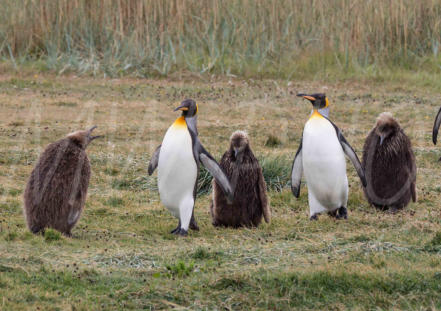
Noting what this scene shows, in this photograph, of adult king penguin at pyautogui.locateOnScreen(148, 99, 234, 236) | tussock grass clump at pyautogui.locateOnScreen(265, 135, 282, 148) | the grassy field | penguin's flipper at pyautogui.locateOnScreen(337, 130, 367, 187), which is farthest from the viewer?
tussock grass clump at pyautogui.locateOnScreen(265, 135, 282, 148)

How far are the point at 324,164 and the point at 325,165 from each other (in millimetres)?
13

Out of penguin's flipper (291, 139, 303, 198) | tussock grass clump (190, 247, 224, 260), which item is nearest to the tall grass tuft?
penguin's flipper (291, 139, 303, 198)

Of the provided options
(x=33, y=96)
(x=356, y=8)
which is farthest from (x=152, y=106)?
(x=356, y=8)

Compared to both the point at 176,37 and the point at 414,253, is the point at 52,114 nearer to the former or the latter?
the point at 176,37

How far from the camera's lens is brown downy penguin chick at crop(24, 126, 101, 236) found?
19.1 feet

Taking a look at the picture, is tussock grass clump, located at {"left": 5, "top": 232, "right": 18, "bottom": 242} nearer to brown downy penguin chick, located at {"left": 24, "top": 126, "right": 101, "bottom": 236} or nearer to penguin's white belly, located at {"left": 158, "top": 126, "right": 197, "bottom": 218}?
brown downy penguin chick, located at {"left": 24, "top": 126, "right": 101, "bottom": 236}

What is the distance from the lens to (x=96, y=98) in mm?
12336

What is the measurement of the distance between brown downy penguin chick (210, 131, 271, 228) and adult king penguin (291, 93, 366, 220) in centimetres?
57

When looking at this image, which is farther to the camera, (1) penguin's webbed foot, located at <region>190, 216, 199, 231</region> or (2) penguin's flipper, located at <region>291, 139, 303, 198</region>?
(2) penguin's flipper, located at <region>291, 139, 303, 198</region>

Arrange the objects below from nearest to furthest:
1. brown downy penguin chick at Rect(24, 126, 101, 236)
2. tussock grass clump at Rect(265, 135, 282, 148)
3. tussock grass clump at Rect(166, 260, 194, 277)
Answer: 1. tussock grass clump at Rect(166, 260, 194, 277)
2. brown downy penguin chick at Rect(24, 126, 101, 236)
3. tussock grass clump at Rect(265, 135, 282, 148)

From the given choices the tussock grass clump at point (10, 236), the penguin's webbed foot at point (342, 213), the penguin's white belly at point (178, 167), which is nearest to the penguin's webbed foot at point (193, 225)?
the penguin's white belly at point (178, 167)

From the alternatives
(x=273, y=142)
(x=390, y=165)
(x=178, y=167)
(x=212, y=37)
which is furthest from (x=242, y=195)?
(x=212, y=37)

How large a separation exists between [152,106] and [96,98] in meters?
1.01

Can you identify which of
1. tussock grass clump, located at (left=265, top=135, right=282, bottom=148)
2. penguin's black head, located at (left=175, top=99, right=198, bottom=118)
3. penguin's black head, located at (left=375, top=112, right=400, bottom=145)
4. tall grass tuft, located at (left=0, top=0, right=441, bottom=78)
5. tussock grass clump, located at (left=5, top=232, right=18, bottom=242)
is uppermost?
tall grass tuft, located at (left=0, top=0, right=441, bottom=78)
